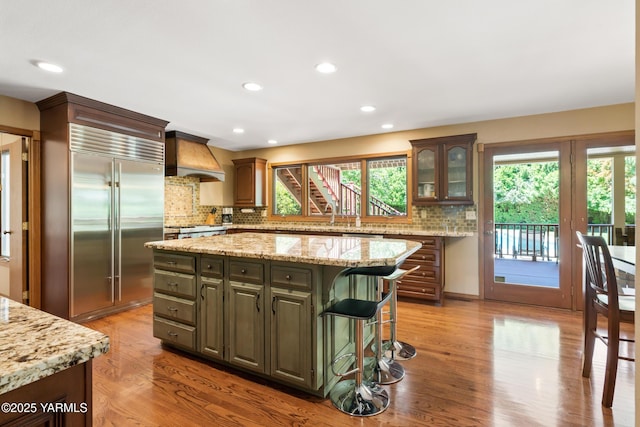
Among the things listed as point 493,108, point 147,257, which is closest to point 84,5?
point 147,257

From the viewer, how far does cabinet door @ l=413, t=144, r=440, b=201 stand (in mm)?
4527

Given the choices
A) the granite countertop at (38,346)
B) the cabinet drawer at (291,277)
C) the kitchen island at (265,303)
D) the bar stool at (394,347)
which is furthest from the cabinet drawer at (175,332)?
the granite countertop at (38,346)

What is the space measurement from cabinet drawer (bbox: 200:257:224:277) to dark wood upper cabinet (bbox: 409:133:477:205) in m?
3.18

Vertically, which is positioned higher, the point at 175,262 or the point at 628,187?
the point at 628,187

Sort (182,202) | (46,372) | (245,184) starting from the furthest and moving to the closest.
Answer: (245,184) → (182,202) → (46,372)

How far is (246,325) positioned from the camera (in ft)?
7.70

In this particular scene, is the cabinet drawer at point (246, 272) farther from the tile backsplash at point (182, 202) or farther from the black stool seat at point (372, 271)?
the tile backsplash at point (182, 202)

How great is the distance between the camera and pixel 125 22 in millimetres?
2102

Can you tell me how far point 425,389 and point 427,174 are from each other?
313 cm

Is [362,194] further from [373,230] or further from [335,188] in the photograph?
[335,188]

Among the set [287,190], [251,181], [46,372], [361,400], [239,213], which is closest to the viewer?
[46,372]

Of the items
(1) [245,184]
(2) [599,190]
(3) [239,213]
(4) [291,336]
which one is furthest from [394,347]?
(3) [239,213]

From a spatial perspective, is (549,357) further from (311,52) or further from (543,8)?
(311,52)

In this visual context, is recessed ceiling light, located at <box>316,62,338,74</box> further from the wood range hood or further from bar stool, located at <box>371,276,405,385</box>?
the wood range hood
